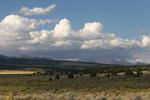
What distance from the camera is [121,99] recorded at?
3069 centimetres

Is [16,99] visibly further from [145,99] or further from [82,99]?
[145,99]

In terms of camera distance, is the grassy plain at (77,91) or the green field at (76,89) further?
the green field at (76,89)

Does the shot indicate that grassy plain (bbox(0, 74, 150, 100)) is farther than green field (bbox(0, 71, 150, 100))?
No

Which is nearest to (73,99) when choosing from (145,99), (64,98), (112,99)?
(64,98)

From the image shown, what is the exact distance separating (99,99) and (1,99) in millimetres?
6434

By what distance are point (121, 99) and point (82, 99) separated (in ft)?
8.46

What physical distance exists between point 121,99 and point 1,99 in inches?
306

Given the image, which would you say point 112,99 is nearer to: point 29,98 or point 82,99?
point 82,99

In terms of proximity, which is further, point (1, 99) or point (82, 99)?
point (82, 99)

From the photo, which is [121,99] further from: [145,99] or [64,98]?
[64,98]

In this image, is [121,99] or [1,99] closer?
[1,99]

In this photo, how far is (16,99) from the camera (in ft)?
98.8

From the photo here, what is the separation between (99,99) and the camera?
101 feet

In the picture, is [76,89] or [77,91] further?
[76,89]
